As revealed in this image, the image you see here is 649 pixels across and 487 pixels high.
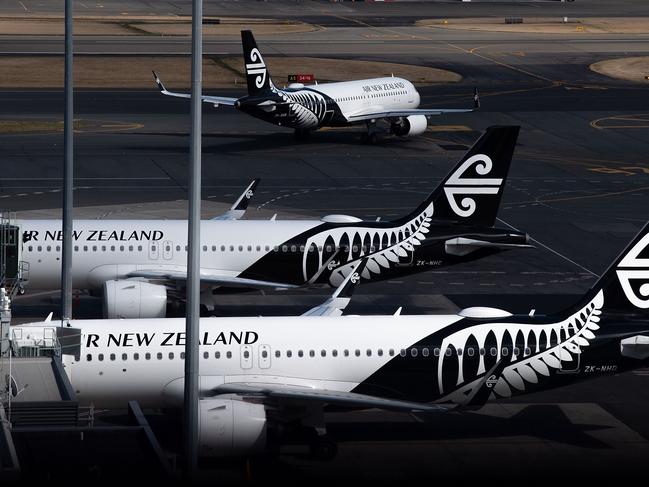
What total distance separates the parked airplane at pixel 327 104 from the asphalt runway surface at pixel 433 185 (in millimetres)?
1542

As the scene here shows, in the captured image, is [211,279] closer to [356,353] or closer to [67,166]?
[67,166]

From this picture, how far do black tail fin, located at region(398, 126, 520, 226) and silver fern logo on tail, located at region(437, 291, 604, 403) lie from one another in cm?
1633

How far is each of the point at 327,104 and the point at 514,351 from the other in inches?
2478

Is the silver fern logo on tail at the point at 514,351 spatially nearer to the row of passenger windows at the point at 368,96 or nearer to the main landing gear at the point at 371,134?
the main landing gear at the point at 371,134

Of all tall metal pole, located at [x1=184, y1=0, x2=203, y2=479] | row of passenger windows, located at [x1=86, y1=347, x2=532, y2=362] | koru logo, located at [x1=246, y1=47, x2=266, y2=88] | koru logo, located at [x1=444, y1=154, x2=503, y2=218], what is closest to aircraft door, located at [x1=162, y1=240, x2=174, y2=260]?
koru logo, located at [x1=444, y1=154, x2=503, y2=218]

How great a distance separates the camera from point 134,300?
52875mm

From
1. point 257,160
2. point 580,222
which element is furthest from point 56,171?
point 580,222

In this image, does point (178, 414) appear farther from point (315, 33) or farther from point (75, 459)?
point (315, 33)

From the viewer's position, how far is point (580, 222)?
76500 mm

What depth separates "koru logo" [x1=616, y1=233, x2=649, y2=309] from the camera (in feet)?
142

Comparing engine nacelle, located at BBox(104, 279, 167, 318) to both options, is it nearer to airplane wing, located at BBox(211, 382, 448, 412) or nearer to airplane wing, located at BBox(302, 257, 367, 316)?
airplane wing, located at BBox(302, 257, 367, 316)

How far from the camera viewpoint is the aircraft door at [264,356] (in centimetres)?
4081

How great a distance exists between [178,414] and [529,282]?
26570 mm

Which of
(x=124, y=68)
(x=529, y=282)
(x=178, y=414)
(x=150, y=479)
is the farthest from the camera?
(x=124, y=68)
